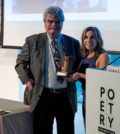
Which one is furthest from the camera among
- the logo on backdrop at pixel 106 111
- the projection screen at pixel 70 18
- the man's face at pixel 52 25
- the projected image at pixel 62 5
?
the projected image at pixel 62 5

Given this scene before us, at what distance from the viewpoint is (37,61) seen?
217 centimetres

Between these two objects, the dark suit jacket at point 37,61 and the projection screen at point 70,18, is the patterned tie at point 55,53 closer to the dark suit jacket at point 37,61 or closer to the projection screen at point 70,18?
the dark suit jacket at point 37,61

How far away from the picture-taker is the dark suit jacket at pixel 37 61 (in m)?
2.17

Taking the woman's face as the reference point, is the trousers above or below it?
below


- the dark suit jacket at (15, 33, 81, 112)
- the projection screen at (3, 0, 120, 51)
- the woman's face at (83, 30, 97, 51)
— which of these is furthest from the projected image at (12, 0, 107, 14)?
the dark suit jacket at (15, 33, 81, 112)

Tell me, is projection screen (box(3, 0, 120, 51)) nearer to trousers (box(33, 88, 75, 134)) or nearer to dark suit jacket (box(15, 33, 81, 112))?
dark suit jacket (box(15, 33, 81, 112))

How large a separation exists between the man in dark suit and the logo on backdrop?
110 centimetres

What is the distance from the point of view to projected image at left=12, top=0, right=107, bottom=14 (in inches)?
121

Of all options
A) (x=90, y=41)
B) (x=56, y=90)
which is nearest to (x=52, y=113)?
(x=56, y=90)

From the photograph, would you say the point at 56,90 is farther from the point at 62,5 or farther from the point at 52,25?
the point at 62,5

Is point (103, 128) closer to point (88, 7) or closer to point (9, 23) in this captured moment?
point (88, 7)

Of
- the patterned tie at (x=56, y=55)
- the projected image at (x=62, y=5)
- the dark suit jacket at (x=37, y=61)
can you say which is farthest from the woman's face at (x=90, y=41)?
the projected image at (x=62, y=5)

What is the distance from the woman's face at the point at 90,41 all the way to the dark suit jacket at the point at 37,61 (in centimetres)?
12

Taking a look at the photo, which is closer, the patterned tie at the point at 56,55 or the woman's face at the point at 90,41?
the patterned tie at the point at 56,55
